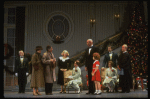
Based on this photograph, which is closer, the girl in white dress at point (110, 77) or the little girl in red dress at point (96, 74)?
the little girl in red dress at point (96, 74)

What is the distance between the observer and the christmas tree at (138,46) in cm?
982

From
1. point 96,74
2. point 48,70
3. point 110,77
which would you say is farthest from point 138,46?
point 48,70

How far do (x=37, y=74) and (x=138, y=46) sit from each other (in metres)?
4.83

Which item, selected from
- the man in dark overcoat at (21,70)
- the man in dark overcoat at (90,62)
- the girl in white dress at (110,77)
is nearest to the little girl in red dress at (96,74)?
the man in dark overcoat at (90,62)

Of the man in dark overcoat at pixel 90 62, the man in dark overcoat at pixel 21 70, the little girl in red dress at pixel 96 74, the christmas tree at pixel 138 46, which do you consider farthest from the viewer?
the christmas tree at pixel 138 46

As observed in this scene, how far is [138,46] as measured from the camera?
997cm

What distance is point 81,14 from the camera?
12.8 metres

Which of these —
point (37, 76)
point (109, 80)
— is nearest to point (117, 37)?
point (109, 80)

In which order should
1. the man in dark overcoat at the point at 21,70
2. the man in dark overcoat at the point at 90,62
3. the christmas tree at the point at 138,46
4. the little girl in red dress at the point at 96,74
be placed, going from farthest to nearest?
1. the christmas tree at the point at 138,46
2. the man in dark overcoat at the point at 21,70
3. the man in dark overcoat at the point at 90,62
4. the little girl in red dress at the point at 96,74

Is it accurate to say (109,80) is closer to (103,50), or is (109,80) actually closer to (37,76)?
(37,76)

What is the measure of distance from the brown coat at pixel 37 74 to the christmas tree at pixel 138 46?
4.46 metres

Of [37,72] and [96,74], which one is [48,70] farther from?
[96,74]

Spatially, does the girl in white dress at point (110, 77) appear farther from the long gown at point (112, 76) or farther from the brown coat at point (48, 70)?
the brown coat at point (48, 70)
